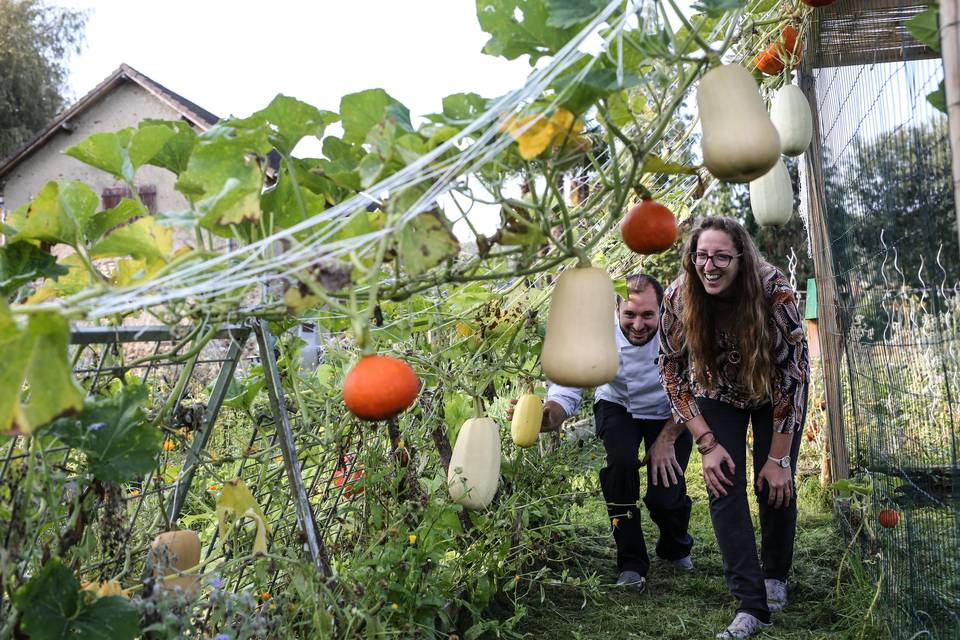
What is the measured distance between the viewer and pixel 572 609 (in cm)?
290

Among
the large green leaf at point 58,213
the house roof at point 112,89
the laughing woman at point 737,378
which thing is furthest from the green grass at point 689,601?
the house roof at point 112,89

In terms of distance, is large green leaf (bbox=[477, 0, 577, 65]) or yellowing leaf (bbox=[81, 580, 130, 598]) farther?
yellowing leaf (bbox=[81, 580, 130, 598])

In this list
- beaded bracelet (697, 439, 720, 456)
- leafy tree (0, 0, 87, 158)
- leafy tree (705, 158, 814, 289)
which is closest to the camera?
beaded bracelet (697, 439, 720, 456)

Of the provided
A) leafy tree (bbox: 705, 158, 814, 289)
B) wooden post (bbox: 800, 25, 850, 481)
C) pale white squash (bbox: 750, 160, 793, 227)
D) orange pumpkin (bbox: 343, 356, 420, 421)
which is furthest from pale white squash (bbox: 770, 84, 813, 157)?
leafy tree (bbox: 705, 158, 814, 289)

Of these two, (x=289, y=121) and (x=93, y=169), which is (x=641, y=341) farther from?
(x=93, y=169)

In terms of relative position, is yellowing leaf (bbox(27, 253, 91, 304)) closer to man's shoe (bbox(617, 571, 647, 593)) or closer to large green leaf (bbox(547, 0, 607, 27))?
large green leaf (bbox(547, 0, 607, 27))

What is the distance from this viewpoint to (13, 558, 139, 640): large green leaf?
1210 mm

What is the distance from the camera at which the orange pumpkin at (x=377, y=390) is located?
110cm

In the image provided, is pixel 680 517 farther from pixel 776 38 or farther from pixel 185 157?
pixel 185 157

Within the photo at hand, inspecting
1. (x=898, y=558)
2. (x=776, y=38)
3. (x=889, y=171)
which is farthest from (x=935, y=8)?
(x=898, y=558)

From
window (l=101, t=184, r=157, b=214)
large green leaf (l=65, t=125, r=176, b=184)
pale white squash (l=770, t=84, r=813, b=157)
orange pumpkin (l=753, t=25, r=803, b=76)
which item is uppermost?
window (l=101, t=184, r=157, b=214)

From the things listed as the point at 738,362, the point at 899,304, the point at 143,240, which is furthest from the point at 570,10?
the point at 738,362

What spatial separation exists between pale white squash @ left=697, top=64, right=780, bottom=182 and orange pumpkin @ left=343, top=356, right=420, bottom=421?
0.54 meters

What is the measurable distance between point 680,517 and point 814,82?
171cm
